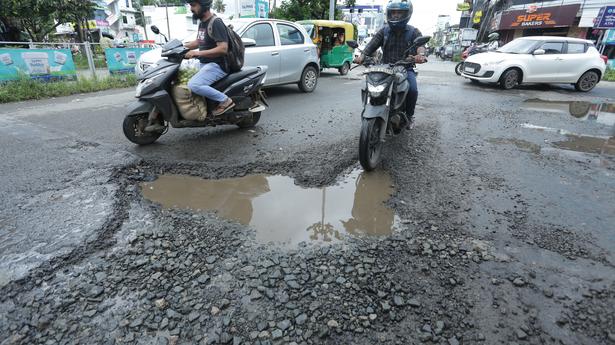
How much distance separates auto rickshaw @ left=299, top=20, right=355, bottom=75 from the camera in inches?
527

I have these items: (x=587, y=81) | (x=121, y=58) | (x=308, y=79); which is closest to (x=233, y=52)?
Answer: (x=308, y=79)

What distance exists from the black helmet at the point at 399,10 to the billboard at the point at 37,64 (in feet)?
29.3

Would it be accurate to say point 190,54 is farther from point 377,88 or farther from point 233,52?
point 377,88

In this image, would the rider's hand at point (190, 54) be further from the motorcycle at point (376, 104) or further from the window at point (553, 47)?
the window at point (553, 47)

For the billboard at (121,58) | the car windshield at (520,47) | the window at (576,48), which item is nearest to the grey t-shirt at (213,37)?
the billboard at (121,58)

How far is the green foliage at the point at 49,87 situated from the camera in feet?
24.2

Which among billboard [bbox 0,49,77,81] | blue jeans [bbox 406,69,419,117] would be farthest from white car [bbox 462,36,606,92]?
billboard [bbox 0,49,77,81]

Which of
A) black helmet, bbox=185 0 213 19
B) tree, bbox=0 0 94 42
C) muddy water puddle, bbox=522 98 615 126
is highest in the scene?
tree, bbox=0 0 94 42

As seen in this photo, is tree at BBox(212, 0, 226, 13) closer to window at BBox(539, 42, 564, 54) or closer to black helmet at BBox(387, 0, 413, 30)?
window at BBox(539, 42, 564, 54)

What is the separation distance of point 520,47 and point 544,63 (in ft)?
2.88

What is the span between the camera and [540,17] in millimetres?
23453

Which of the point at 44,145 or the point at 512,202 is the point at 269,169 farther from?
the point at 44,145

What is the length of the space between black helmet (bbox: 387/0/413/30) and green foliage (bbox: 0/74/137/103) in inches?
316

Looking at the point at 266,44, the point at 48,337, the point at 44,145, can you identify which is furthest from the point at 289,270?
the point at 266,44
